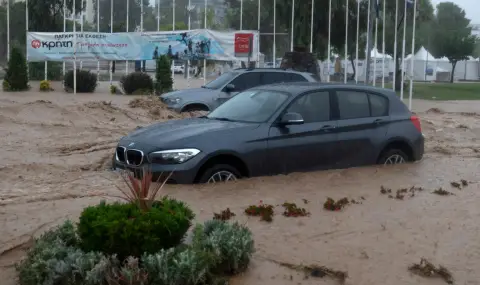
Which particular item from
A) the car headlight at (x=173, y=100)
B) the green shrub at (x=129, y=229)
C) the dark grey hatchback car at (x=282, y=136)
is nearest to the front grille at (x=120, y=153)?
the dark grey hatchback car at (x=282, y=136)

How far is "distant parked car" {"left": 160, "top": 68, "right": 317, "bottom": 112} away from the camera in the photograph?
18109 millimetres

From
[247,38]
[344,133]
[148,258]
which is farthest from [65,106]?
[148,258]

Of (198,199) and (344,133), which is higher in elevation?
(344,133)

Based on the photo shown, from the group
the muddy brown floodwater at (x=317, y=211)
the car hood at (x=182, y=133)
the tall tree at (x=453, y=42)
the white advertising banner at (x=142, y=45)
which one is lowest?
the muddy brown floodwater at (x=317, y=211)

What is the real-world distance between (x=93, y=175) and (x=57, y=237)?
14.2 ft

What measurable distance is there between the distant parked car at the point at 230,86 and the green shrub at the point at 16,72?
11.8 m

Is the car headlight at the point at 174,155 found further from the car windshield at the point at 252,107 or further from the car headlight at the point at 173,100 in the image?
the car headlight at the point at 173,100

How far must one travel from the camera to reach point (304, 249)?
21.3ft

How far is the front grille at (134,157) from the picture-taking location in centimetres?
881

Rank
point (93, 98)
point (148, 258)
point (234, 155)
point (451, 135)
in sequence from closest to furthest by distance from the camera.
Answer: point (148, 258) < point (234, 155) < point (451, 135) < point (93, 98)

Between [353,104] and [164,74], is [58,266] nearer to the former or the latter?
[353,104]

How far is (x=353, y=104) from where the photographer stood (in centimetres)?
1036

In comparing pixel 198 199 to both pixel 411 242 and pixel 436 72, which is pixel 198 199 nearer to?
pixel 411 242

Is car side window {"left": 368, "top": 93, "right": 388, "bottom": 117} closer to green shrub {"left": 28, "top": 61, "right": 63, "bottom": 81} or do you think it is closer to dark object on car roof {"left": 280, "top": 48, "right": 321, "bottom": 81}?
dark object on car roof {"left": 280, "top": 48, "right": 321, "bottom": 81}
